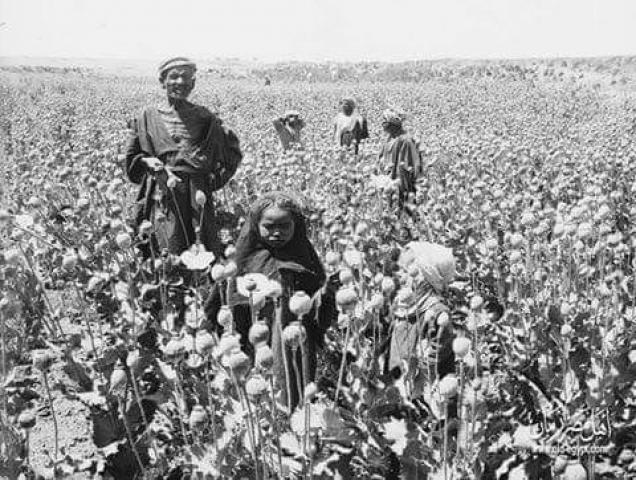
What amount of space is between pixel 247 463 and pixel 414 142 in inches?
230

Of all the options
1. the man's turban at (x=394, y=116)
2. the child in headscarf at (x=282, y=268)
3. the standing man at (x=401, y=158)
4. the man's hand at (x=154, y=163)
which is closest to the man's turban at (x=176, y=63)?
the man's hand at (x=154, y=163)

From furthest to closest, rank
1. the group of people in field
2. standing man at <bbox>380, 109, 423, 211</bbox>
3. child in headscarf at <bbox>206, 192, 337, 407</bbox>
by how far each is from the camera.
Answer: standing man at <bbox>380, 109, 423, 211</bbox>
child in headscarf at <bbox>206, 192, 337, 407</bbox>
the group of people in field

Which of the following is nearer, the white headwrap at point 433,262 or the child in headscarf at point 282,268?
the white headwrap at point 433,262

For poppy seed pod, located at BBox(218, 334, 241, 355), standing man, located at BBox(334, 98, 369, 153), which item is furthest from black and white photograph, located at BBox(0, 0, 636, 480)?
standing man, located at BBox(334, 98, 369, 153)

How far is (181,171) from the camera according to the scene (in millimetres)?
4523

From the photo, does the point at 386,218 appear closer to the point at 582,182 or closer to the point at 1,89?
the point at 582,182

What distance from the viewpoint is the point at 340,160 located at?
26.5 ft

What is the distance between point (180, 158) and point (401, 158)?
335 centimetres

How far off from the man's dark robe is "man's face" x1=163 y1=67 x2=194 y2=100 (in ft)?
0.52

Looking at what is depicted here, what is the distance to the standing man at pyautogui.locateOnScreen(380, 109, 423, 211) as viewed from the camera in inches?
286

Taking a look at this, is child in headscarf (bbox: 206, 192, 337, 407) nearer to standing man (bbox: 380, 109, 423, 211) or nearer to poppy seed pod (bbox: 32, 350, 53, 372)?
poppy seed pod (bbox: 32, 350, 53, 372)

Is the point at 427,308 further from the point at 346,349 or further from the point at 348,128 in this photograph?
the point at 348,128

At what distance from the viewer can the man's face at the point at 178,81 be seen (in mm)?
4416

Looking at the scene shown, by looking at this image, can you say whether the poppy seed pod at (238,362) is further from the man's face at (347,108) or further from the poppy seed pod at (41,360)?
the man's face at (347,108)
